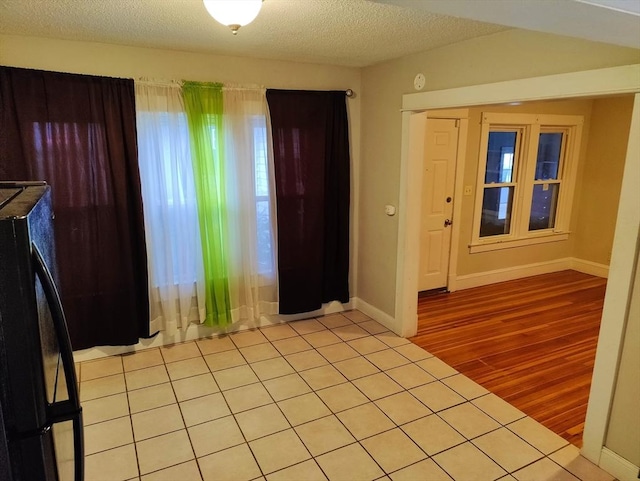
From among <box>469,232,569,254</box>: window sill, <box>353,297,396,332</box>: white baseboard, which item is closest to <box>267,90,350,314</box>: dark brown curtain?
<box>353,297,396,332</box>: white baseboard

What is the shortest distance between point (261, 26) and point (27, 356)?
7.63 ft

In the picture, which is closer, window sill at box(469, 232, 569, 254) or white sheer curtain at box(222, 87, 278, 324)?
white sheer curtain at box(222, 87, 278, 324)

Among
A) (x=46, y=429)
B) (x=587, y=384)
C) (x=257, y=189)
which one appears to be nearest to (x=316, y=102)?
(x=257, y=189)

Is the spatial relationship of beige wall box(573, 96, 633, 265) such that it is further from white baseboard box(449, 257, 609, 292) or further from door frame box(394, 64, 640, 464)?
door frame box(394, 64, 640, 464)

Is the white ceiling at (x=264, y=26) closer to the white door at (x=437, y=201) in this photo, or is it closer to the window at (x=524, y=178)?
the white door at (x=437, y=201)

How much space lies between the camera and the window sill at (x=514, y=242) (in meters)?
5.18

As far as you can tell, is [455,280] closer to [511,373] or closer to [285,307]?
[511,373]

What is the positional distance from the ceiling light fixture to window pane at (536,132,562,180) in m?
4.82

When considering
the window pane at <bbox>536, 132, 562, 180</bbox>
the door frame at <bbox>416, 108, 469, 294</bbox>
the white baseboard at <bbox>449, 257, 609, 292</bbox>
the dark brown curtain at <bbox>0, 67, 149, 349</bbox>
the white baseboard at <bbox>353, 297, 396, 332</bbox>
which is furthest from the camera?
the window pane at <bbox>536, 132, 562, 180</bbox>

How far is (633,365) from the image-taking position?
2.14 meters

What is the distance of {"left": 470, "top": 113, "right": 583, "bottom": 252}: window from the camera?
16.7ft

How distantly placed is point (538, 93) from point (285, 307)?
2.75 meters

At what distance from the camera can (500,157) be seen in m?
5.21

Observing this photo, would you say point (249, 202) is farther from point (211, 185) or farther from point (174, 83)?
point (174, 83)
